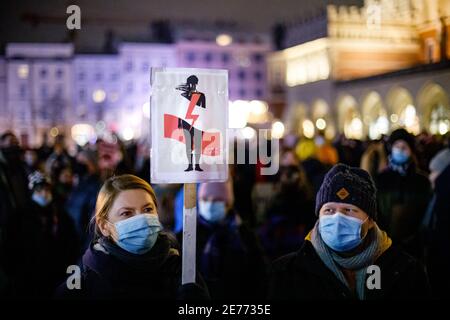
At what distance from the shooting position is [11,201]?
7.23m

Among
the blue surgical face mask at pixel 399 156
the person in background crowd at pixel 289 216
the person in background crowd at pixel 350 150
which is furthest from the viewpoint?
the person in background crowd at pixel 350 150

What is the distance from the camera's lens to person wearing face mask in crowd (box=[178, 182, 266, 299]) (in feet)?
18.1

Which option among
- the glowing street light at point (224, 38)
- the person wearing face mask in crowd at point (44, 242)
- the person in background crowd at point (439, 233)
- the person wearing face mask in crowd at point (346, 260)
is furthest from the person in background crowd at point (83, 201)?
the person wearing face mask in crowd at point (346, 260)

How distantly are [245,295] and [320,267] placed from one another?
2.03 metres

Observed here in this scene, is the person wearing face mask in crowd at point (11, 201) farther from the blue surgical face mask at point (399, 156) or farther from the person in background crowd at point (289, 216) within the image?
the blue surgical face mask at point (399, 156)

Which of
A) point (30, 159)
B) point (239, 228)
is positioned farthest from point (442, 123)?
point (239, 228)

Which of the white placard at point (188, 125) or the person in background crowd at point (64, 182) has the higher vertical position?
the white placard at point (188, 125)

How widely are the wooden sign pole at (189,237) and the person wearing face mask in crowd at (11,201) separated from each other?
3003 mm

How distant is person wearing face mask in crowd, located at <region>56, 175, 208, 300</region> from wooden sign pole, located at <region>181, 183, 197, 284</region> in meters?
0.05

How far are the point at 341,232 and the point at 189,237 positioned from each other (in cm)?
74

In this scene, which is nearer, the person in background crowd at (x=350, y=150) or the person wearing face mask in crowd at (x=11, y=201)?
the person wearing face mask in crowd at (x=11, y=201)

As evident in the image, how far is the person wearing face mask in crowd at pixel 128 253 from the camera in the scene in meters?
3.46

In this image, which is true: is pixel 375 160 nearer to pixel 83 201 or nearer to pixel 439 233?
pixel 439 233
